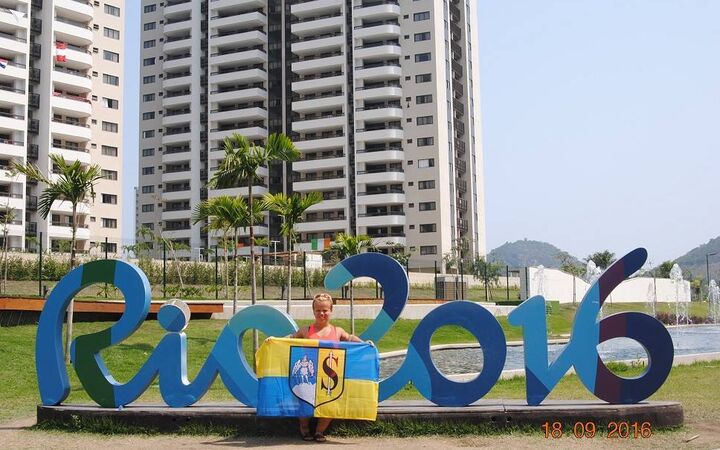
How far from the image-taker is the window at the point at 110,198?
246 ft

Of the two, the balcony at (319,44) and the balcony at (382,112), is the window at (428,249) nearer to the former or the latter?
the balcony at (382,112)

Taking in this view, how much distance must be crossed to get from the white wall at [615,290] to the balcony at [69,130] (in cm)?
4291

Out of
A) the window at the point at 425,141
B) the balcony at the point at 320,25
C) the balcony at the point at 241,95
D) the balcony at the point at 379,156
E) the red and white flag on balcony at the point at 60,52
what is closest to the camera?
the red and white flag on balcony at the point at 60,52

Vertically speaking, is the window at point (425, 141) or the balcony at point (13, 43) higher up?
the balcony at point (13, 43)

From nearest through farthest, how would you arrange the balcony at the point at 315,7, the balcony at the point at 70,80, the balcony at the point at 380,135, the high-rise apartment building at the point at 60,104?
the high-rise apartment building at the point at 60,104
the balcony at the point at 70,80
the balcony at the point at 380,135
the balcony at the point at 315,7

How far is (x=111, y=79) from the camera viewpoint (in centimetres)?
7750

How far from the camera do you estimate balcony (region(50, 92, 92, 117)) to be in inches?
2783

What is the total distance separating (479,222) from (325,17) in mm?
31466

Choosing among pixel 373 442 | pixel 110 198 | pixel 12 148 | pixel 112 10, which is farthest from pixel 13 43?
pixel 373 442

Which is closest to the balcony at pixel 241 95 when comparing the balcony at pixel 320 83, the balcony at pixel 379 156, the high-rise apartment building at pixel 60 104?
the balcony at pixel 320 83

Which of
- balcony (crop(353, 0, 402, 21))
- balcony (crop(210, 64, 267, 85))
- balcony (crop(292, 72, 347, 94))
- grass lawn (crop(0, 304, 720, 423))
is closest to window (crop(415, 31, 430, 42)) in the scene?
balcony (crop(353, 0, 402, 21))

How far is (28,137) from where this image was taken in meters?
69.6

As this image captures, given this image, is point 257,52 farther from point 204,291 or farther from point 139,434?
point 139,434
